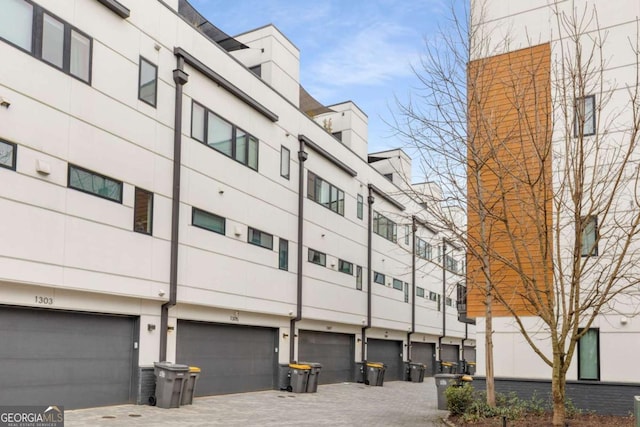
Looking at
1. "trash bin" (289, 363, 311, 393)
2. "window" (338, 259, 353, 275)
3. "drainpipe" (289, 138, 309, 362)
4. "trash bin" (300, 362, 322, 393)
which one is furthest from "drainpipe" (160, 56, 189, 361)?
"window" (338, 259, 353, 275)

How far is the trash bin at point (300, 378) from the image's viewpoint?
20.3 m

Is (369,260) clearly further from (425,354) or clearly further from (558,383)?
(558,383)

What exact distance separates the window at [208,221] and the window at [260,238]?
5.05 feet

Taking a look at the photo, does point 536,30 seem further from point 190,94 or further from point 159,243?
point 159,243

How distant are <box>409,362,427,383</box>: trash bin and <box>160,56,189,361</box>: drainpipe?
19.4m

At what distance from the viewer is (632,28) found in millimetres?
15250

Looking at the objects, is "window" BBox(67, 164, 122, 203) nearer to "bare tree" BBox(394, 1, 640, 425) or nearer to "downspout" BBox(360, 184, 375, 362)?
"bare tree" BBox(394, 1, 640, 425)

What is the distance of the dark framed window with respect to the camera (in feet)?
77.9

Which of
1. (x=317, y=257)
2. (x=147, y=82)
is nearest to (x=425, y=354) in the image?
(x=317, y=257)

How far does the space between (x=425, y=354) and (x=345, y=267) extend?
13571 mm

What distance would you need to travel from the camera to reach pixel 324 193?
2531 centimetres

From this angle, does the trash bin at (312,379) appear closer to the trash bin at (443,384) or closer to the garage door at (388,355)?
the trash bin at (443,384)


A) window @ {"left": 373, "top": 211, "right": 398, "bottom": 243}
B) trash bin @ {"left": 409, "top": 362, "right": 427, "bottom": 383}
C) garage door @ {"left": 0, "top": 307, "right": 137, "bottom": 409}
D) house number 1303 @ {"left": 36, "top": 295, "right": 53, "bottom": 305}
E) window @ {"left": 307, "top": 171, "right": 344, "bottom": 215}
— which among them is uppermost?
window @ {"left": 307, "top": 171, "right": 344, "bottom": 215}

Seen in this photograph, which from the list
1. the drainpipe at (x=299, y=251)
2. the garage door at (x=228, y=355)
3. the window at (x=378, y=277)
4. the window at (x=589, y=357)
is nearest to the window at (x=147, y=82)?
the garage door at (x=228, y=355)
